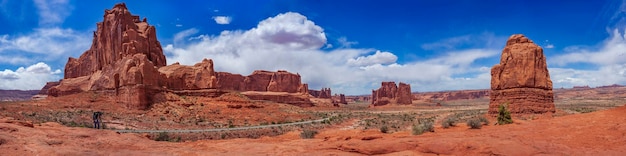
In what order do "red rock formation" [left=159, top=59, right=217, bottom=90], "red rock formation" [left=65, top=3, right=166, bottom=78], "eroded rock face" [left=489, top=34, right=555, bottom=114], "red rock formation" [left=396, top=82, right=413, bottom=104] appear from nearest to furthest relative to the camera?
"eroded rock face" [left=489, top=34, right=555, bottom=114] < "red rock formation" [left=159, top=59, right=217, bottom=90] < "red rock formation" [left=65, top=3, right=166, bottom=78] < "red rock formation" [left=396, top=82, right=413, bottom=104]

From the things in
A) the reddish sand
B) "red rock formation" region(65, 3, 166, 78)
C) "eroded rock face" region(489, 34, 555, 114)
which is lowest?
the reddish sand

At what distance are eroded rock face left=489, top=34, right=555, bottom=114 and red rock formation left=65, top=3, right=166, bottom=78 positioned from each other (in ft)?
142

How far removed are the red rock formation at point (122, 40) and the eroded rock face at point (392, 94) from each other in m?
83.0

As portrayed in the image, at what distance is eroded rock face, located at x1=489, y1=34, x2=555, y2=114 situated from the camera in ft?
Answer: 103

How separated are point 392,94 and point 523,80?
9979 centimetres

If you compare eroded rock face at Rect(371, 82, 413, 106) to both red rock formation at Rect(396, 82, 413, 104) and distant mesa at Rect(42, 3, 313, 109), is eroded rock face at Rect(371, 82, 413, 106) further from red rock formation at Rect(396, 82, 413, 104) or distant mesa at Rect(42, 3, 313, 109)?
distant mesa at Rect(42, 3, 313, 109)

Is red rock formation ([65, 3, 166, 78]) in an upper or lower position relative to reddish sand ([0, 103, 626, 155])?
upper

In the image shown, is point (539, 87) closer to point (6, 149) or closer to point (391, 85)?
point (6, 149)

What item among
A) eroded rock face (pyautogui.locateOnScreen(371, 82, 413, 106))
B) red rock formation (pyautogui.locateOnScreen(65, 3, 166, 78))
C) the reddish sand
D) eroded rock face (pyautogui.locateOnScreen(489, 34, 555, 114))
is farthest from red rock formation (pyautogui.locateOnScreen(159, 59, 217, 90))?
eroded rock face (pyautogui.locateOnScreen(371, 82, 413, 106))

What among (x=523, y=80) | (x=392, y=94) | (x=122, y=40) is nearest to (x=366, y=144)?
(x=523, y=80)

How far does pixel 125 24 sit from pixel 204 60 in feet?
40.2

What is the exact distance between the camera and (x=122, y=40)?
51.2m

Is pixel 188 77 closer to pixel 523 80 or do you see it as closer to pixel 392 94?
pixel 523 80

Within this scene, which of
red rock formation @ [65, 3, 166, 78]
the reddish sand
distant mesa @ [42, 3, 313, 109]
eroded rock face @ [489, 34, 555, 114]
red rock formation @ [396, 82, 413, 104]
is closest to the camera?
the reddish sand
